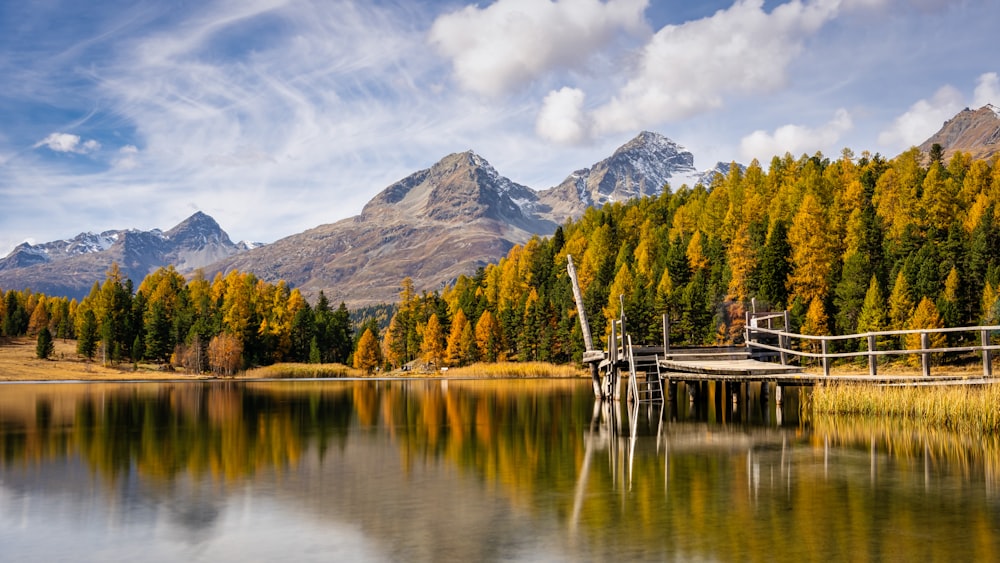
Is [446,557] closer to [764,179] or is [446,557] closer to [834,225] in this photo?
[834,225]

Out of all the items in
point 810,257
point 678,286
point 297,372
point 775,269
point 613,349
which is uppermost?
point 810,257

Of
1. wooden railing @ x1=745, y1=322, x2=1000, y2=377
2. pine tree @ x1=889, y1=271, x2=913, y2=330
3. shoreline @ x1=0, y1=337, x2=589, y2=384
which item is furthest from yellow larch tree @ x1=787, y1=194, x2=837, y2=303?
wooden railing @ x1=745, y1=322, x2=1000, y2=377

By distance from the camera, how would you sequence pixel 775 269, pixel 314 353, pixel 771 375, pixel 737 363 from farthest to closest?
pixel 314 353, pixel 775 269, pixel 737 363, pixel 771 375

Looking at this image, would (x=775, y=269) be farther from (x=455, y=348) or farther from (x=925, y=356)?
(x=925, y=356)

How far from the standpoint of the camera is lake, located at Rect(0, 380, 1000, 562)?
44.4ft

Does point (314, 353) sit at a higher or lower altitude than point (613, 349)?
lower

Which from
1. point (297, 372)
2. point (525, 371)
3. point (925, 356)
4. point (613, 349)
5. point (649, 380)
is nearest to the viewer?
point (925, 356)

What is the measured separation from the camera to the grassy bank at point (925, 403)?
89.8ft

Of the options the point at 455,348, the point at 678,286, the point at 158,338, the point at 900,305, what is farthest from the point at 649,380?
the point at 158,338

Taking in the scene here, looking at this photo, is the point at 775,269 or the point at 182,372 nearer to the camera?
the point at 775,269

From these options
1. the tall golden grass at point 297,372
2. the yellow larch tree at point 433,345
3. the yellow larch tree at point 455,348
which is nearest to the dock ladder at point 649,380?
the tall golden grass at point 297,372

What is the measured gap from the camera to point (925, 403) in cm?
2962

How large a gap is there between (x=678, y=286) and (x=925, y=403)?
3178 inches

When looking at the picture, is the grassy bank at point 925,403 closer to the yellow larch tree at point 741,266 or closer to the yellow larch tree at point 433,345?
the yellow larch tree at point 741,266
